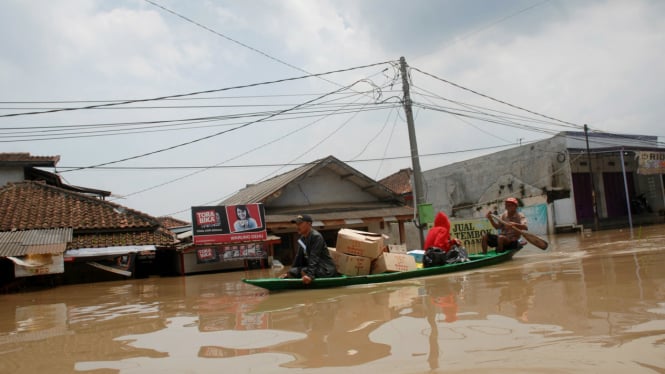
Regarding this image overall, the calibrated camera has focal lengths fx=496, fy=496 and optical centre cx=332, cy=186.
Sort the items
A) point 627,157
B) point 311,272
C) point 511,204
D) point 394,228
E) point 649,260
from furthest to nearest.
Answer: point 627,157 < point 394,228 < point 511,204 < point 649,260 < point 311,272

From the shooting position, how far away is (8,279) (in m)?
14.4

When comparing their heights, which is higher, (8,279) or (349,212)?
(349,212)

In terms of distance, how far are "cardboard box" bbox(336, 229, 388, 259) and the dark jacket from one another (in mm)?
492

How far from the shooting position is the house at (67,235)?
13.7 m

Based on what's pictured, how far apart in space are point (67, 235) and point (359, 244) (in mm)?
10523

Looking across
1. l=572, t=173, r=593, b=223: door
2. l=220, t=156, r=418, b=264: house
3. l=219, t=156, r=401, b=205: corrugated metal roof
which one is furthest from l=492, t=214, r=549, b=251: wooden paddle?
l=572, t=173, r=593, b=223: door

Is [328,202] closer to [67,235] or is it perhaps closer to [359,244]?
[67,235]

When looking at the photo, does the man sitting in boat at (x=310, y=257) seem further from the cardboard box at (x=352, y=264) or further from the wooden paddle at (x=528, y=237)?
the wooden paddle at (x=528, y=237)

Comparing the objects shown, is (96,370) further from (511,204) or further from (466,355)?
(511,204)

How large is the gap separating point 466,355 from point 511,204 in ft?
26.4

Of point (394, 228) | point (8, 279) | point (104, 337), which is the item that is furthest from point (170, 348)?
point (394, 228)

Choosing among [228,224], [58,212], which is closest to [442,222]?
[228,224]

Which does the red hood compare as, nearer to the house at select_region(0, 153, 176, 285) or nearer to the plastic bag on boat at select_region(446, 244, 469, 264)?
the plastic bag on boat at select_region(446, 244, 469, 264)

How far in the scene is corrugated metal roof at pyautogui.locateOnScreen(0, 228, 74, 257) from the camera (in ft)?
44.1
